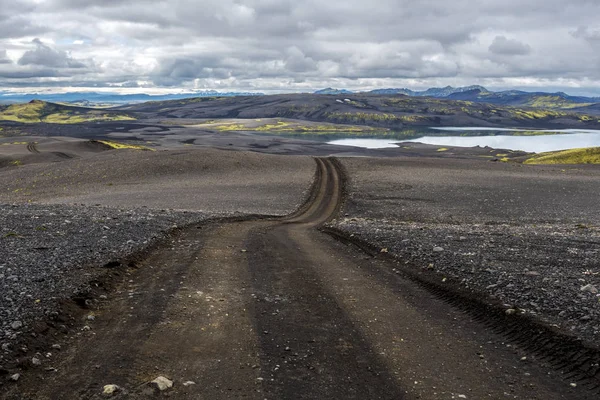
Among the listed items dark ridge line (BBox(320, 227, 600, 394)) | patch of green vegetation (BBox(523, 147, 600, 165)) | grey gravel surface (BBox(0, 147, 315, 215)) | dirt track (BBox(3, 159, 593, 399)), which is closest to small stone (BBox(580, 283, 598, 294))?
dark ridge line (BBox(320, 227, 600, 394))

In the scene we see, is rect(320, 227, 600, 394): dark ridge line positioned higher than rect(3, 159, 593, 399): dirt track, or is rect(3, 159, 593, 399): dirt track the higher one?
rect(320, 227, 600, 394): dark ridge line

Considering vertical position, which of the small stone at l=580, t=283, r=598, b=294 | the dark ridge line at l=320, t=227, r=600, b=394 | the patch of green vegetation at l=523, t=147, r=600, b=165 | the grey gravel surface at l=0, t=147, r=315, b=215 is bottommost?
the grey gravel surface at l=0, t=147, r=315, b=215

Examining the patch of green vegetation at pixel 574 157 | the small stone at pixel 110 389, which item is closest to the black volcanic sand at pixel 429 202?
the small stone at pixel 110 389

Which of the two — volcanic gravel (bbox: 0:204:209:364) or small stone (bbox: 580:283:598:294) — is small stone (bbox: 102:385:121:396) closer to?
volcanic gravel (bbox: 0:204:209:364)

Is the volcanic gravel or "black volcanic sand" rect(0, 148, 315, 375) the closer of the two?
the volcanic gravel

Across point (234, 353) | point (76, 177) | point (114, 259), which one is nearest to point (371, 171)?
point (76, 177)

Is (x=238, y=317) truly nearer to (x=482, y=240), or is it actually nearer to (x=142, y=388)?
(x=142, y=388)

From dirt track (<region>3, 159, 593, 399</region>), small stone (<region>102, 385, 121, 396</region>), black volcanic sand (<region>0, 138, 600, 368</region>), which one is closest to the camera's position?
small stone (<region>102, 385, 121, 396</region>)

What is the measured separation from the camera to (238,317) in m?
11.4

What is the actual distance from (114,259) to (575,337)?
13.4 meters

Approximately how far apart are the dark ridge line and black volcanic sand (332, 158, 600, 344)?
0.36 meters

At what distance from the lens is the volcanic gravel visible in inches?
424

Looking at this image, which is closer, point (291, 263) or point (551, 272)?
point (551, 272)

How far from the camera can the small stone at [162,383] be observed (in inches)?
316
